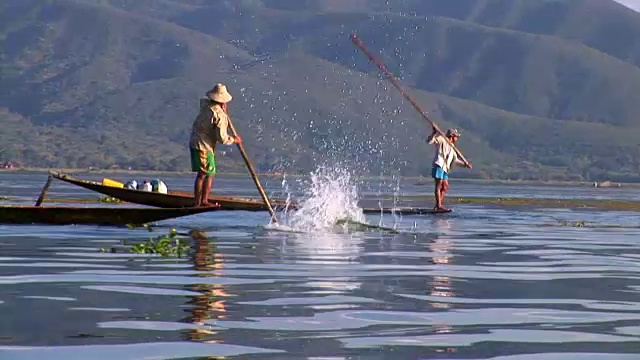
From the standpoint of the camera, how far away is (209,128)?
29.0 metres

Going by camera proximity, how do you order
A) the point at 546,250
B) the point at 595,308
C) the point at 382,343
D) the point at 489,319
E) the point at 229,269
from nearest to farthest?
the point at 382,343, the point at 489,319, the point at 595,308, the point at 229,269, the point at 546,250

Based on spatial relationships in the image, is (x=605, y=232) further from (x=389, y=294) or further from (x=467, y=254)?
(x=389, y=294)

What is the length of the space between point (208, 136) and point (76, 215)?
295 cm

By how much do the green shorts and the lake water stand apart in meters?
2.11

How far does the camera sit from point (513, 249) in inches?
974

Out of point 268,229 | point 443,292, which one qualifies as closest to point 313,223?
point 268,229

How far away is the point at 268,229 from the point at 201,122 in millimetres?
2403

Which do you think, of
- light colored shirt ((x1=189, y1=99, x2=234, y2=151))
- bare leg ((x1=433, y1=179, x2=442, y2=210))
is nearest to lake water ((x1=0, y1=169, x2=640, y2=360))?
light colored shirt ((x1=189, y1=99, x2=234, y2=151))

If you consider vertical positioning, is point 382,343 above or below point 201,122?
below

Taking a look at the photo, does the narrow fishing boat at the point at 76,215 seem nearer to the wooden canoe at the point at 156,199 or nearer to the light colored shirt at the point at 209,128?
the light colored shirt at the point at 209,128

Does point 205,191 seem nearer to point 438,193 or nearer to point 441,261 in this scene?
point 441,261

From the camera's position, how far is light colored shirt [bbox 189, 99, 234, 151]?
28.9 metres

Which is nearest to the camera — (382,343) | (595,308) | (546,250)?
(382,343)

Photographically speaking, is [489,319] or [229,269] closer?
[489,319]
